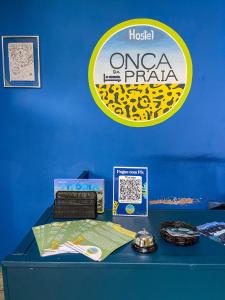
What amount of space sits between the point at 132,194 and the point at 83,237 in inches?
13.3

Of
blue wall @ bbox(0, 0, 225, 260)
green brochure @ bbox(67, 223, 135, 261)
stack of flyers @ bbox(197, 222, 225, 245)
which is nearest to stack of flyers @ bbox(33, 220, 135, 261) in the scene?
green brochure @ bbox(67, 223, 135, 261)

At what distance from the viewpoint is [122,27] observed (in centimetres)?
186

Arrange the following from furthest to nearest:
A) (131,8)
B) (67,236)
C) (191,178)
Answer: (191,178) → (131,8) → (67,236)

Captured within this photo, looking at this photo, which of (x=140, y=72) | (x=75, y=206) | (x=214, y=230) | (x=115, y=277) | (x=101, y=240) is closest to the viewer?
(x=115, y=277)

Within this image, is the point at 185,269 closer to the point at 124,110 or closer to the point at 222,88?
the point at 124,110

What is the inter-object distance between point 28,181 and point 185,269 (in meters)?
1.36

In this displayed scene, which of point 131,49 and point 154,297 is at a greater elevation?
point 131,49


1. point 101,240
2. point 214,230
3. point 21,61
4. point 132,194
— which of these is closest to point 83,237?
point 101,240

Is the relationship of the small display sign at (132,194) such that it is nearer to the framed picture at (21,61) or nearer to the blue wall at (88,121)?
the blue wall at (88,121)

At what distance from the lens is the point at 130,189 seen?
4.63 ft

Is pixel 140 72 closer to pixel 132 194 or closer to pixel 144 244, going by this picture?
pixel 132 194

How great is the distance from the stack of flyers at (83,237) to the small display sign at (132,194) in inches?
4.7

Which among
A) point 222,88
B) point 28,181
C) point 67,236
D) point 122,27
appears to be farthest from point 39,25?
point 67,236

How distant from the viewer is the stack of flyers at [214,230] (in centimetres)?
119
